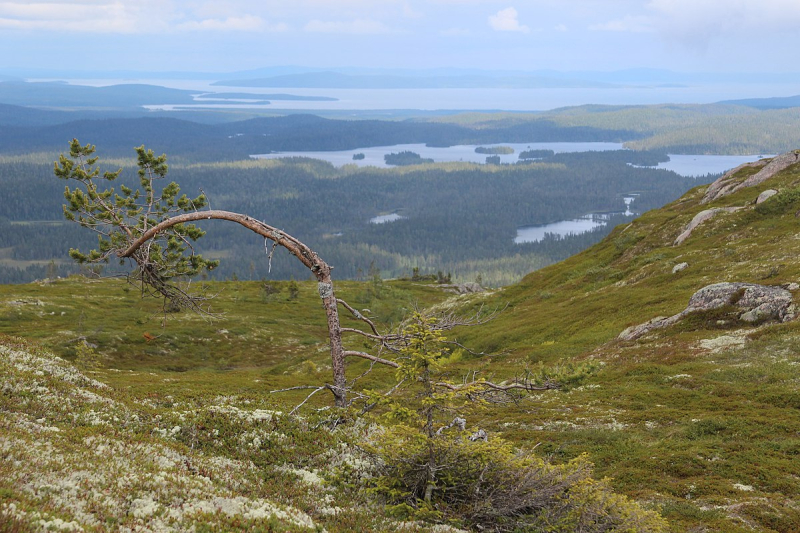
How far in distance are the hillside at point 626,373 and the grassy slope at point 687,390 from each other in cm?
10

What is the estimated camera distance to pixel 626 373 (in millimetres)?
34875

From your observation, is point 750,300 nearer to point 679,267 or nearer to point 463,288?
point 679,267

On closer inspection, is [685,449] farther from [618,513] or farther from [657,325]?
[657,325]

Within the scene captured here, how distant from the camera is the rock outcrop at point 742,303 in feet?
119

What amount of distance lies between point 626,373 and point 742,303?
11.0 metres

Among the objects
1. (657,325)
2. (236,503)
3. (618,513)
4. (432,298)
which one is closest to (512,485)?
(618,513)

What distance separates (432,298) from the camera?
14412 centimetres

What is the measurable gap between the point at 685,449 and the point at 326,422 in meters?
14.3

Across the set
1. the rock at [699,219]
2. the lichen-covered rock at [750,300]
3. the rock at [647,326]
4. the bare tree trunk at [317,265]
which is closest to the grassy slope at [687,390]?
the rock at [647,326]

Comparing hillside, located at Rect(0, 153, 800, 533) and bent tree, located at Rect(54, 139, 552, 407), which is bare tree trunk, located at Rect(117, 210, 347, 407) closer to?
bent tree, located at Rect(54, 139, 552, 407)

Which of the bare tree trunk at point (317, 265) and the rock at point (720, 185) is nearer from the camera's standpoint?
the bare tree trunk at point (317, 265)

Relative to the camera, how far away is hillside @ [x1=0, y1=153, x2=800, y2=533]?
18.0 meters

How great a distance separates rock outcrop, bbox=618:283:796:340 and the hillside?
0.45 metres

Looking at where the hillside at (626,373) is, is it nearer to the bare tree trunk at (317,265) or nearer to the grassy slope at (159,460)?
the grassy slope at (159,460)
